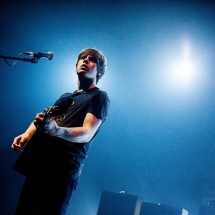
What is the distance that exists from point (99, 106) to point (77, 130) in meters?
0.31

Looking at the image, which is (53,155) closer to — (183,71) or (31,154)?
(31,154)

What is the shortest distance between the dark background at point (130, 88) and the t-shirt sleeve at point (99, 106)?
3448 millimetres

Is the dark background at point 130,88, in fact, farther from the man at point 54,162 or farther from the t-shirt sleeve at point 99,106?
the man at point 54,162

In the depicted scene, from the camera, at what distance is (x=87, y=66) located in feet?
7.58

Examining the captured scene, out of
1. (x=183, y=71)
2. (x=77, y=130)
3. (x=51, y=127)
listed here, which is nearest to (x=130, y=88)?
(x=183, y=71)

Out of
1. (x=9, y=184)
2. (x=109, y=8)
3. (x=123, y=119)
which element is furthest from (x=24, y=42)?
(x=123, y=119)

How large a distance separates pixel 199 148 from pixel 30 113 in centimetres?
530

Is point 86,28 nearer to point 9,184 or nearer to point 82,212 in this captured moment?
point 9,184

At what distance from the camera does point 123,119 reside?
24.1 ft

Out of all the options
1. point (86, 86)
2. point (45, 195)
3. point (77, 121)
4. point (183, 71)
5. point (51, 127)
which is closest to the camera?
point (51, 127)

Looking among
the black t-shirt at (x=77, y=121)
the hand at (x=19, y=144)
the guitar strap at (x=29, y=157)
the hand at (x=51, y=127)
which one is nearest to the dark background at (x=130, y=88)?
the hand at (x=19, y=144)

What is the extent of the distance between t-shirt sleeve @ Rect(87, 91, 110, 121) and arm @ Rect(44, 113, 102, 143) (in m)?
0.03

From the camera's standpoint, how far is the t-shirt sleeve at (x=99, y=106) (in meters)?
1.86

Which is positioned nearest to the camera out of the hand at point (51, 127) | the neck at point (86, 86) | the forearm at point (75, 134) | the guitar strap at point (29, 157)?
the hand at point (51, 127)
